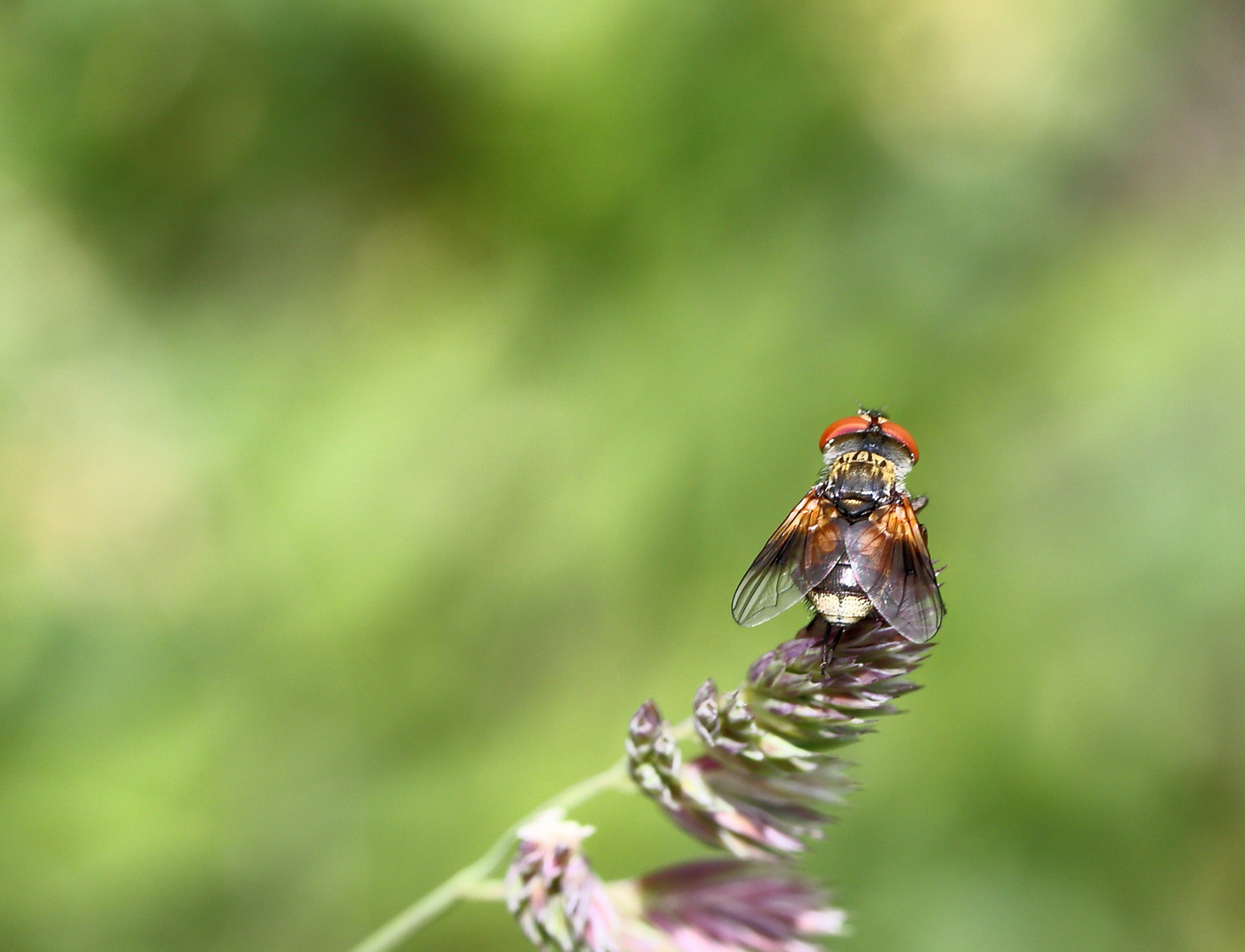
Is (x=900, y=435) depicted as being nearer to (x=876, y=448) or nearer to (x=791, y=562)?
(x=876, y=448)

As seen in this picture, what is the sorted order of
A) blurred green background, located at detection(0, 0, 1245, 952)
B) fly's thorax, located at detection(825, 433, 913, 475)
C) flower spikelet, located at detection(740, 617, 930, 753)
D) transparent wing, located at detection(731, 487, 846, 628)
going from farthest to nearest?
blurred green background, located at detection(0, 0, 1245, 952) < fly's thorax, located at detection(825, 433, 913, 475) < transparent wing, located at detection(731, 487, 846, 628) < flower spikelet, located at detection(740, 617, 930, 753)

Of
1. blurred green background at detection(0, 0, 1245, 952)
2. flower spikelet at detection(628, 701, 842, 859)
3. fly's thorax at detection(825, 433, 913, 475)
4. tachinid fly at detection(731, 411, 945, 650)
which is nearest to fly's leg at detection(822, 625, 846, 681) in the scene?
tachinid fly at detection(731, 411, 945, 650)

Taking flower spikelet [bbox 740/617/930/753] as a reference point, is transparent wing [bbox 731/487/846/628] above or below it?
above

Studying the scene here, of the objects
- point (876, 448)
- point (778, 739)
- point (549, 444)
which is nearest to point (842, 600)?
point (778, 739)

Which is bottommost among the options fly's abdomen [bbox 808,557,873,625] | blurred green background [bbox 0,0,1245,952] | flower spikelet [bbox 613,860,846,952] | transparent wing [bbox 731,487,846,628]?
flower spikelet [bbox 613,860,846,952]

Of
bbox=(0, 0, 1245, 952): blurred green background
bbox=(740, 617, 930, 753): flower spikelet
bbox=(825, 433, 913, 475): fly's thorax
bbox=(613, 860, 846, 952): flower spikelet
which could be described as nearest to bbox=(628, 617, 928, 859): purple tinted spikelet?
bbox=(740, 617, 930, 753): flower spikelet

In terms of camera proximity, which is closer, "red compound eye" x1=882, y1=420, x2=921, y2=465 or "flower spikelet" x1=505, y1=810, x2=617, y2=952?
"flower spikelet" x1=505, y1=810, x2=617, y2=952

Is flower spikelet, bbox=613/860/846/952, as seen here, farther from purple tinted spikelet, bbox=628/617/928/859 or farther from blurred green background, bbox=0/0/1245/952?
blurred green background, bbox=0/0/1245/952

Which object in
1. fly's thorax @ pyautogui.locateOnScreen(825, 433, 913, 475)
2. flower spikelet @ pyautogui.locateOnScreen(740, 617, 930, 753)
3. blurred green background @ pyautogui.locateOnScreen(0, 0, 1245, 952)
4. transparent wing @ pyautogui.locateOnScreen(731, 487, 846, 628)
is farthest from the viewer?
blurred green background @ pyautogui.locateOnScreen(0, 0, 1245, 952)

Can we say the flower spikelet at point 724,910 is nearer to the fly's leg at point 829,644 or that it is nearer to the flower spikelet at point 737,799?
the flower spikelet at point 737,799
